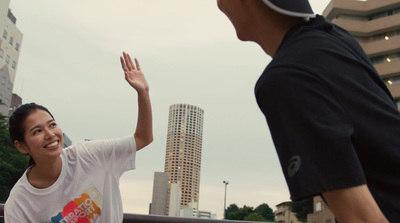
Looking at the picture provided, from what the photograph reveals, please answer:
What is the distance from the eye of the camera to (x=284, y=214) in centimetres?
8938

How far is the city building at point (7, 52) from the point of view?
5166 cm

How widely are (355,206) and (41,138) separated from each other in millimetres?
2529

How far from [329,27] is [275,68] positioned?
0.80 ft

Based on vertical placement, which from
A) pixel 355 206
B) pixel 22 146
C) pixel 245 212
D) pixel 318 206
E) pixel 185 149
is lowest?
pixel 355 206

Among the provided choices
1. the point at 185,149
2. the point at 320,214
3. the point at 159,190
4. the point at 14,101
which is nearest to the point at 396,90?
the point at 320,214

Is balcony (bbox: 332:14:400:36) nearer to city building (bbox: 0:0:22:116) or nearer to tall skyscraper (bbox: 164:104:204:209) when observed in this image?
city building (bbox: 0:0:22:116)

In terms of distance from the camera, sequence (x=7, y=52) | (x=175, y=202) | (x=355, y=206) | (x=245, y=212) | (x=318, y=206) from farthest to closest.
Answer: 1. (x=175, y=202)
2. (x=245, y=212)
3. (x=7, y=52)
4. (x=318, y=206)
5. (x=355, y=206)

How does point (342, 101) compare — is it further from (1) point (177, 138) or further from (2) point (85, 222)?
(1) point (177, 138)

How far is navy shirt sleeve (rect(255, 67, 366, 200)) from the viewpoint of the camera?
764mm

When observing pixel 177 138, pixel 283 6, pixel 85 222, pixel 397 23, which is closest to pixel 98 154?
pixel 85 222

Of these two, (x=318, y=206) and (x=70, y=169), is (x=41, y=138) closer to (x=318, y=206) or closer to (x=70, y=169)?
(x=70, y=169)

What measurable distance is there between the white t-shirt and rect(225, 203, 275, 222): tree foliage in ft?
219

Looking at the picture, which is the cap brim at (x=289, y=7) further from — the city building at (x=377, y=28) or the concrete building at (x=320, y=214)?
the city building at (x=377, y=28)

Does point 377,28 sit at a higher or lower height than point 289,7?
higher
